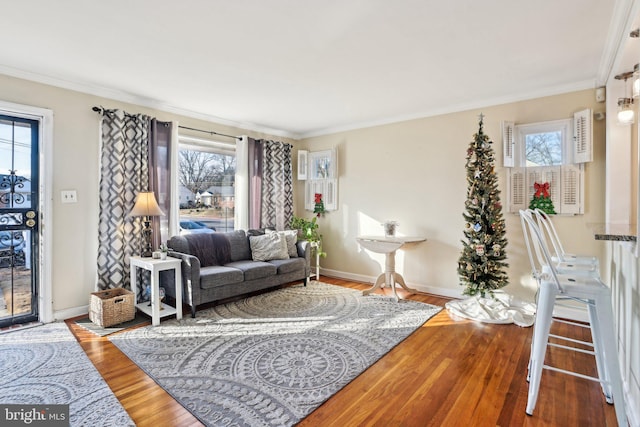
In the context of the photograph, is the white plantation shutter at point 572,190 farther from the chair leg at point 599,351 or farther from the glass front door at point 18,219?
the glass front door at point 18,219

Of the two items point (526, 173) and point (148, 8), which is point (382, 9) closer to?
point (148, 8)

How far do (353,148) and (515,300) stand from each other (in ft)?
9.32

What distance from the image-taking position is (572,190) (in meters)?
3.17

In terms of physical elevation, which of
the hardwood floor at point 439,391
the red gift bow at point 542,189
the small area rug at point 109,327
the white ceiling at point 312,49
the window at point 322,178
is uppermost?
the white ceiling at point 312,49

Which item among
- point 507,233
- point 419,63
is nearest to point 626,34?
point 419,63

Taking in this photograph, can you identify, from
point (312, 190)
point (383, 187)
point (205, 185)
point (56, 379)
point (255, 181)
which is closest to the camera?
point (56, 379)

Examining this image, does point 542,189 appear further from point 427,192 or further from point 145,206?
point 145,206

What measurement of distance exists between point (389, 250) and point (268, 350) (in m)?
1.90

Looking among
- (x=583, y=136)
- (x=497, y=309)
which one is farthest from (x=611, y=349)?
(x=583, y=136)

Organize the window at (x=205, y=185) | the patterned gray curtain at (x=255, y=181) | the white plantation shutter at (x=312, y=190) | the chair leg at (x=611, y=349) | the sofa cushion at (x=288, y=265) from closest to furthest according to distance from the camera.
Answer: the chair leg at (x=611, y=349) → the sofa cushion at (x=288, y=265) → the window at (x=205, y=185) → the patterned gray curtain at (x=255, y=181) → the white plantation shutter at (x=312, y=190)

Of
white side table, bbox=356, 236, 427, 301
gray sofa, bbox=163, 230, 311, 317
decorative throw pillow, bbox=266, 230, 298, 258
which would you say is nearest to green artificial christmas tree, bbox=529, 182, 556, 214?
white side table, bbox=356, 236, 427, 301

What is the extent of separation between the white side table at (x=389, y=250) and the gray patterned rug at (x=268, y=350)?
0.94 feet

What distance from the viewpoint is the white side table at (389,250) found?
3802 mm

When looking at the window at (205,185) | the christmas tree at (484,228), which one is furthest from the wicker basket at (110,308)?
the christmas tree at (484,228)
